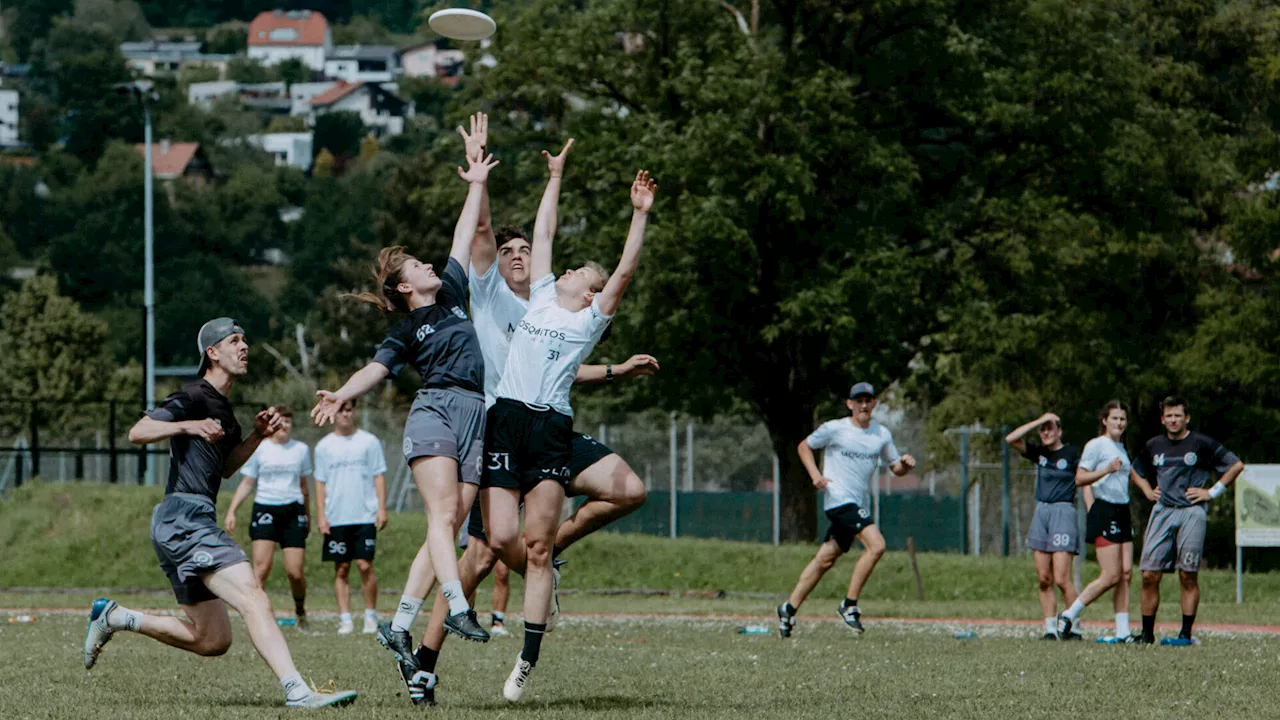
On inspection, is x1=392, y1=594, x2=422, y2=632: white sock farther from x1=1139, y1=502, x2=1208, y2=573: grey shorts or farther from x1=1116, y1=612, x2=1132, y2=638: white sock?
x1=1116, y1=612, x2=1132, y2=638: white sock

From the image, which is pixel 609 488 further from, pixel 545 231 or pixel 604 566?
pixel 604 566

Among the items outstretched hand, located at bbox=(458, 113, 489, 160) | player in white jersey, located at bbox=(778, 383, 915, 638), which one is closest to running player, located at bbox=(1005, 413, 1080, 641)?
player in white jersey, located at bbox=(778, 383, 915, 638)

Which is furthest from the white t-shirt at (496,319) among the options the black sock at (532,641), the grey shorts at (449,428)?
the black sock at (532,641)

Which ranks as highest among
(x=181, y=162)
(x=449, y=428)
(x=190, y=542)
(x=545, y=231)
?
(x=181, y=162)

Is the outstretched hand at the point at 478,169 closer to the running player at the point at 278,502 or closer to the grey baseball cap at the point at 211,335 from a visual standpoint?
the grey baseball cap at the point at 211,335

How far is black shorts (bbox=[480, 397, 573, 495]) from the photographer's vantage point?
9719 mm

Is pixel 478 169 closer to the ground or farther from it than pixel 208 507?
farther from it

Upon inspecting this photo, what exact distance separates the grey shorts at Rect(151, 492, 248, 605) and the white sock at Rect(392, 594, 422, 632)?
2.80 ft

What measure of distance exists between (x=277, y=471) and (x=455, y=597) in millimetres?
9018

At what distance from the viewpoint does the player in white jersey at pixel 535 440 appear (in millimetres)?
9727

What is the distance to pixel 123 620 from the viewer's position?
33.4ft

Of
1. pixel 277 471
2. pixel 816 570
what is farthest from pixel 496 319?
pixel 277 471

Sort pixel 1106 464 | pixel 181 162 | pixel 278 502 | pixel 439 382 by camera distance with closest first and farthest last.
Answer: pixel 439 382
pixel 1106 464
pixel 278 502
pixel 181 162

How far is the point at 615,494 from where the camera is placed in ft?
34.1
